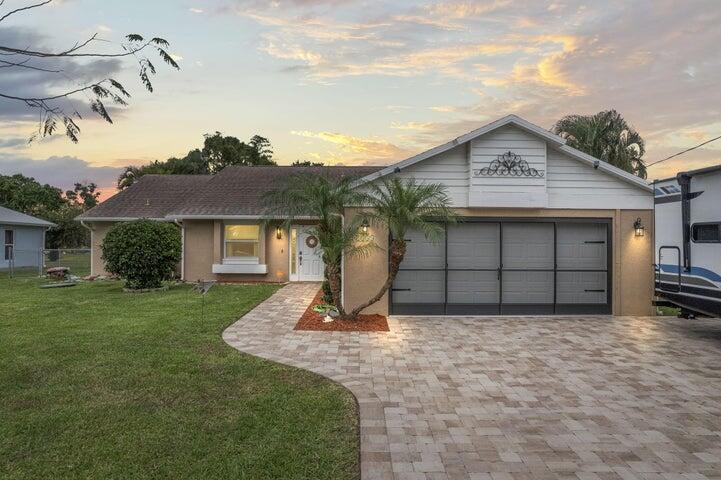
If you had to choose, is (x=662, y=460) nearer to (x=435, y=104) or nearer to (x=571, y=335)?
(x=571, y=335)

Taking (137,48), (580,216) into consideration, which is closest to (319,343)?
(137,48)

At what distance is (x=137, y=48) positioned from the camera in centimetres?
351

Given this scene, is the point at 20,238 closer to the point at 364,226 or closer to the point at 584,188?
the point at 364,226

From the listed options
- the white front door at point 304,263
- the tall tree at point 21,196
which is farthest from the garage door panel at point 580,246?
the tall tree at point 21,196

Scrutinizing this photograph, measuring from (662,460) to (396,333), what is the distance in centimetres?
539

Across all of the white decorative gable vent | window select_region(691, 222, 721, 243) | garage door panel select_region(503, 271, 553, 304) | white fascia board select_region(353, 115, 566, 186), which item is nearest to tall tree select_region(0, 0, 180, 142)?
white fascia board select_region(353, 115, 566, 186)

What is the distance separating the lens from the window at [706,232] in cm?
770

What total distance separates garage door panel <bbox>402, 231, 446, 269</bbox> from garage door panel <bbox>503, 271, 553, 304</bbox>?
164 centimetres

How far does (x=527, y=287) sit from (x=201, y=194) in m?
13.4

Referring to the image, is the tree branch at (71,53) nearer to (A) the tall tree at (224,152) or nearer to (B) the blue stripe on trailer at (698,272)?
(B) the blue stripe on trailer at (698,272)

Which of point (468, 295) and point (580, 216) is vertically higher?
point (580, 216)

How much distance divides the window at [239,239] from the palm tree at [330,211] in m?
7.46

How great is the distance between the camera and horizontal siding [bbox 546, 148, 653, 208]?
34.8 ft

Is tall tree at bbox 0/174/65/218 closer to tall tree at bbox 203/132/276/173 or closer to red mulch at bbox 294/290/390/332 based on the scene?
tall tree at bbox 203/132/276/173
